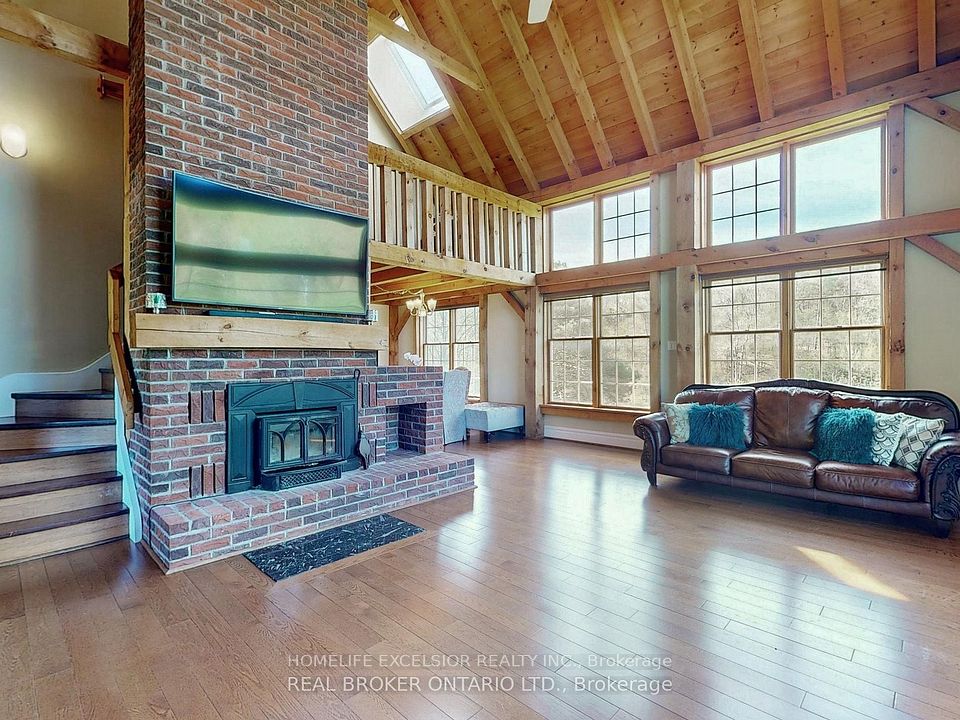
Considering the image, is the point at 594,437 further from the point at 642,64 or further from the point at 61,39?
the point at 61,39

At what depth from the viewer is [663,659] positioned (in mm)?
2061

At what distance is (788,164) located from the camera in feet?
17.8

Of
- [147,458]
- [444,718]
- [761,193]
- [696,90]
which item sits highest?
[696,90]

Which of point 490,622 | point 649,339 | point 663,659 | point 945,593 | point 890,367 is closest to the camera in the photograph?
point 663,659

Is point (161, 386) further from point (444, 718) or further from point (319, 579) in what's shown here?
point (444, 718)

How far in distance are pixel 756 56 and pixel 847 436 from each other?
394 cm

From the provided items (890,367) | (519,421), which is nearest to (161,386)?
(519,421)

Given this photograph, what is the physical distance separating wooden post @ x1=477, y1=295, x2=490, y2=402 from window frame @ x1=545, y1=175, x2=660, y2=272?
4.81 ft

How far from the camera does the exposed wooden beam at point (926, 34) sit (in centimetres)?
427

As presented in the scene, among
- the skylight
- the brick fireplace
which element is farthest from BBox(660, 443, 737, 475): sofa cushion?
the skylight

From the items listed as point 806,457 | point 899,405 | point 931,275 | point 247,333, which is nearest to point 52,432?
point 247,333

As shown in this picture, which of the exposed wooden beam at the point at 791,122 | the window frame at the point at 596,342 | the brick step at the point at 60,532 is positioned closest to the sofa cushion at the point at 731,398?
the window frame at the point at 596,342

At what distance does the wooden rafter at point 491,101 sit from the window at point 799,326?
10.7 feet

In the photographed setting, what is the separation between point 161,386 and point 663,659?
330 centimetres
